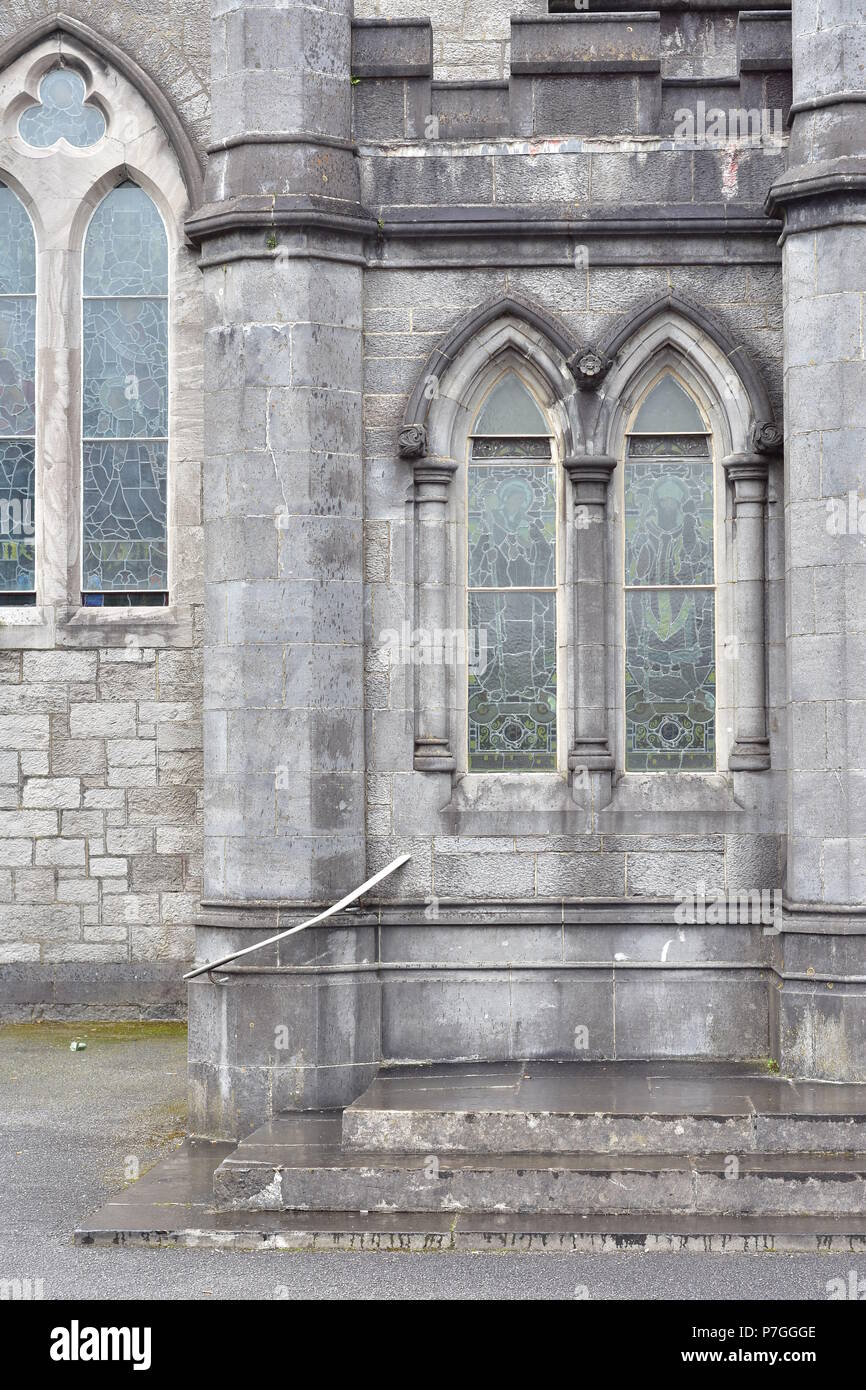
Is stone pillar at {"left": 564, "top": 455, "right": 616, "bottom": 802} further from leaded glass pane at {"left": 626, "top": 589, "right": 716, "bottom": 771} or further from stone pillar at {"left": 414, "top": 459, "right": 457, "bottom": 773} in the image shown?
stone pillar at {"left": 414, "top": 459, "right": 457, "bottom": 773}

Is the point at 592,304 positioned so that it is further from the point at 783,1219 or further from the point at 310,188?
the point at 783,1219

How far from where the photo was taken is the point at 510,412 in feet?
31.2

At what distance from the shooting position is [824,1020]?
846cm

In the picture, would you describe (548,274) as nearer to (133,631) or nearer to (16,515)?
(133,631)

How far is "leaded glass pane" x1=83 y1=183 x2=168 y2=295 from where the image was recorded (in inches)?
489

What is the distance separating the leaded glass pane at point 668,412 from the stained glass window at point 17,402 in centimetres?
496

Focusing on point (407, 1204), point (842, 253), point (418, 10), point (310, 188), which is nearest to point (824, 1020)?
point (407, 1204)

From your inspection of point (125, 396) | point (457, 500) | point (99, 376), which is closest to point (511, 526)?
point (457, 500)

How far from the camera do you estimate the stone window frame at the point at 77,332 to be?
12.2 meters

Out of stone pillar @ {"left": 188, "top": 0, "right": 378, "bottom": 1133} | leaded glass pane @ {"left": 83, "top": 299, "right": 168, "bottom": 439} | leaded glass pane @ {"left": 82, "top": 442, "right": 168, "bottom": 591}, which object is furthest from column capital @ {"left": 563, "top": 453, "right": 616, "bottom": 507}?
leaded glass pane @ {"left": 83, "top": 299, "right": 168, "bottom": 439}

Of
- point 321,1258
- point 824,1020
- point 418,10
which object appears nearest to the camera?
point 321,1258

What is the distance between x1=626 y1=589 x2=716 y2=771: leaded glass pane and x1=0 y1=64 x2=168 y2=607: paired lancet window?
4.25 m

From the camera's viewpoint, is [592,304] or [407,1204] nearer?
[407,1204]

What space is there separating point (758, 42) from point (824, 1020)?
17.4 feet
